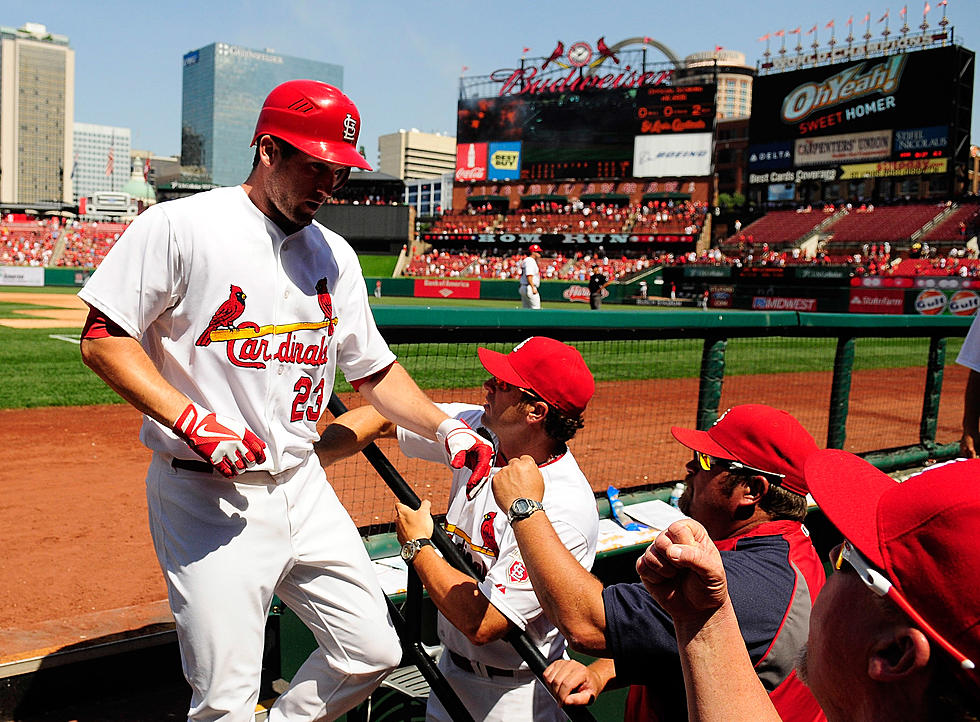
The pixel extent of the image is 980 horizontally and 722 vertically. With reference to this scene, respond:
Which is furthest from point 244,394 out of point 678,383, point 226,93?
point 226,93

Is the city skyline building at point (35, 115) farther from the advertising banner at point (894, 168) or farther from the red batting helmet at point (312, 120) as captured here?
the red batting helmet at point (312, 120)

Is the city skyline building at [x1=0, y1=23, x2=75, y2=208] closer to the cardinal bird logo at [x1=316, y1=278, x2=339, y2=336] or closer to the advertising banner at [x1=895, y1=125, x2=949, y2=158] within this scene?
the advertising banner at [x1=895, y1=125, x2=949, y2=158]

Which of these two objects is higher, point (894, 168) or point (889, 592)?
point (894, 168)

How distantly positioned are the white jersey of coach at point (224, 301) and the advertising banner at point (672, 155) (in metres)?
51.7

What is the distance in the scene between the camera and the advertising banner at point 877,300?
26031 mm

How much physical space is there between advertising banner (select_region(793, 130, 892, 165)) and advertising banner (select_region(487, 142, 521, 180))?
18.4 m

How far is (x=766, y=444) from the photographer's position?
2.18 metres

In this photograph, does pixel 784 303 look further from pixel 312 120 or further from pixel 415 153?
pixel 415 153

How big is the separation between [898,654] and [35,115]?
196417 mm

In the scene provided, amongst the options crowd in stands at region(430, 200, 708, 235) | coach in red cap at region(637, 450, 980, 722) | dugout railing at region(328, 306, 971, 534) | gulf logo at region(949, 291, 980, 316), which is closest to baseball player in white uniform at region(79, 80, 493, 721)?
dugout railing at region(328, 306, 971, 534)

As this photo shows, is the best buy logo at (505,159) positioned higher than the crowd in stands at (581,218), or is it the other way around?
the best buy logo at (505,159)

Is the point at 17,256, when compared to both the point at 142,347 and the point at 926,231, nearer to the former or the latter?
the point at 926,231

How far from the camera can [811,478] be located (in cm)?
115

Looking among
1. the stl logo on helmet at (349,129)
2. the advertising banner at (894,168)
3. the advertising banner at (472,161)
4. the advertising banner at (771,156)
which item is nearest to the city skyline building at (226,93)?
the advertising banner at (472,161)
